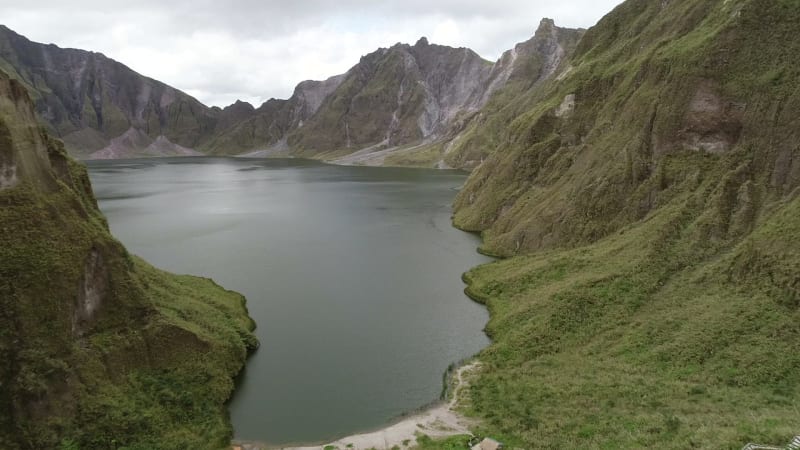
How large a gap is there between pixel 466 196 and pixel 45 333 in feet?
246

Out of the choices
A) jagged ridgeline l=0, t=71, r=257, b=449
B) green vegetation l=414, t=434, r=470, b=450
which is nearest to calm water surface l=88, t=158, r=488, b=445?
jagged ridgeline l=0, t=71, r=257, b=449

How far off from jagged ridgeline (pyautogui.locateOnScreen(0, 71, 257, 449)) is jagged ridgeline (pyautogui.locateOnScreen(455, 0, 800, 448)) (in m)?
18.1

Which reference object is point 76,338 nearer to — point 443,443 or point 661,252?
point 443,443

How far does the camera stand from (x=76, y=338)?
96.4ft

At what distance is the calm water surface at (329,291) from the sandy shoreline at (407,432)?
3.31 feet

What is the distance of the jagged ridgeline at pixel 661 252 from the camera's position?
Answer: 91.9ft

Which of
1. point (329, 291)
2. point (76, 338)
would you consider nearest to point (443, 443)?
point (76, 338)

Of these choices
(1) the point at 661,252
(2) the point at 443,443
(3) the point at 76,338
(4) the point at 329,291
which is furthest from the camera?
(4) the point at 329,291

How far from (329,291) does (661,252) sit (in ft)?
105

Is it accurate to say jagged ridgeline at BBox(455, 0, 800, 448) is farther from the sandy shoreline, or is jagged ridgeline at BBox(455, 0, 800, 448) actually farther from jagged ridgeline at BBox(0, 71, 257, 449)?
jagged ridgeline at BBox(0, 71, 257, 449)

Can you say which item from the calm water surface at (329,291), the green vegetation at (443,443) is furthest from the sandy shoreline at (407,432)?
the calm water surface at (329,291)

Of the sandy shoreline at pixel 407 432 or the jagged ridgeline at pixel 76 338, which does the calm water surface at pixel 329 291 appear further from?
the jagged ridgeline at pixel 76 338

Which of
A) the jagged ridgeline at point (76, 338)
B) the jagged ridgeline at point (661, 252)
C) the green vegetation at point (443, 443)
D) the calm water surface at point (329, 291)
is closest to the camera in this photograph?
the jagged ridgeline at point (76, 338)

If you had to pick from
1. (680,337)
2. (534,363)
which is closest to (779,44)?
(680,337)
